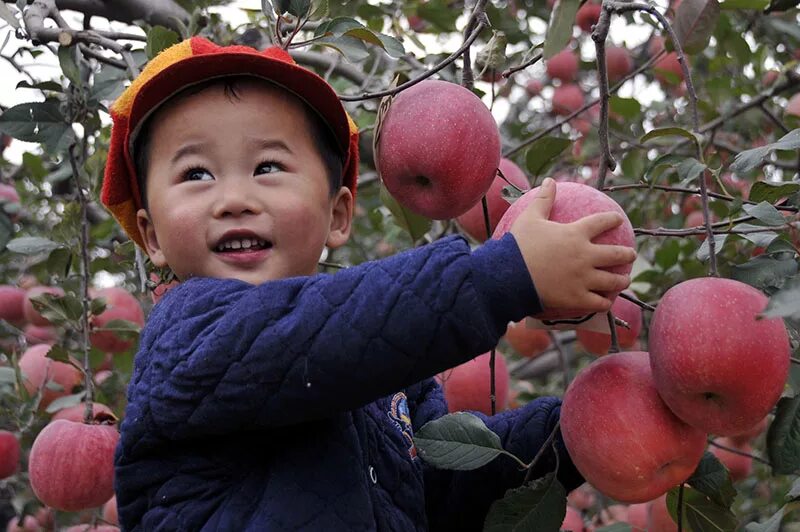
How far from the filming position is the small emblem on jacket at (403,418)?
1.23 meters

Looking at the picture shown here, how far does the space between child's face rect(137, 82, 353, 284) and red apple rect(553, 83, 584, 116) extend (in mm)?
2013

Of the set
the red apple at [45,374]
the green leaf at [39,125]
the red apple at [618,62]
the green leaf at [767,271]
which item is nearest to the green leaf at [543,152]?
the green leaf at [767,271]

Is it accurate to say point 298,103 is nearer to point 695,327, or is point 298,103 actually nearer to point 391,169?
point 391,169

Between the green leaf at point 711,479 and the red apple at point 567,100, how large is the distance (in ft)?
6.42

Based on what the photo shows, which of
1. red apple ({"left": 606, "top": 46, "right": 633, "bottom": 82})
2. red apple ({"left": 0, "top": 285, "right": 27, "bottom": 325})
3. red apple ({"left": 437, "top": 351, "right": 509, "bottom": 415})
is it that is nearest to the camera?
red apple ({"left": 437, "top": 351, "right": 509, "bottom": 415})

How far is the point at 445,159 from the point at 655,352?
35cm

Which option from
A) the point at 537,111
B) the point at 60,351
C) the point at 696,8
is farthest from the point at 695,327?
the point at 537,111

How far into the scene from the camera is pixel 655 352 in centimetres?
98

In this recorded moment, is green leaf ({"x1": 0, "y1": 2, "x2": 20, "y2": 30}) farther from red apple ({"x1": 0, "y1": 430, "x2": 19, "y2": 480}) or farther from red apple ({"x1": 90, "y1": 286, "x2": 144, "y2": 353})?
red apple ({"x1": 0, "y1": 430, "x2": 19, "y2": 480})

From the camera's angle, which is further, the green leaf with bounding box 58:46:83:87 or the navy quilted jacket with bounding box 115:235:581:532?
the green leaf with bounding box 58:46:83:87

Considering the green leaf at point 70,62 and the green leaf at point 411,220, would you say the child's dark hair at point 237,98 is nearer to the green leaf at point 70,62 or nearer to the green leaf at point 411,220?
the green leaf at point 411,220

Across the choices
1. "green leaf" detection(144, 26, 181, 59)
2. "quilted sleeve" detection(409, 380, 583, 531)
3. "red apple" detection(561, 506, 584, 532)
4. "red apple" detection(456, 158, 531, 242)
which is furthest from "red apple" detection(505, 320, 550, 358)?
"green leaf" detection(144, 26, 181, 59)

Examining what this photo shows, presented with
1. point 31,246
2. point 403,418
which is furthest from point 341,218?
point 31,246

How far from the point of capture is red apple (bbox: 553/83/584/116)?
3012mm
